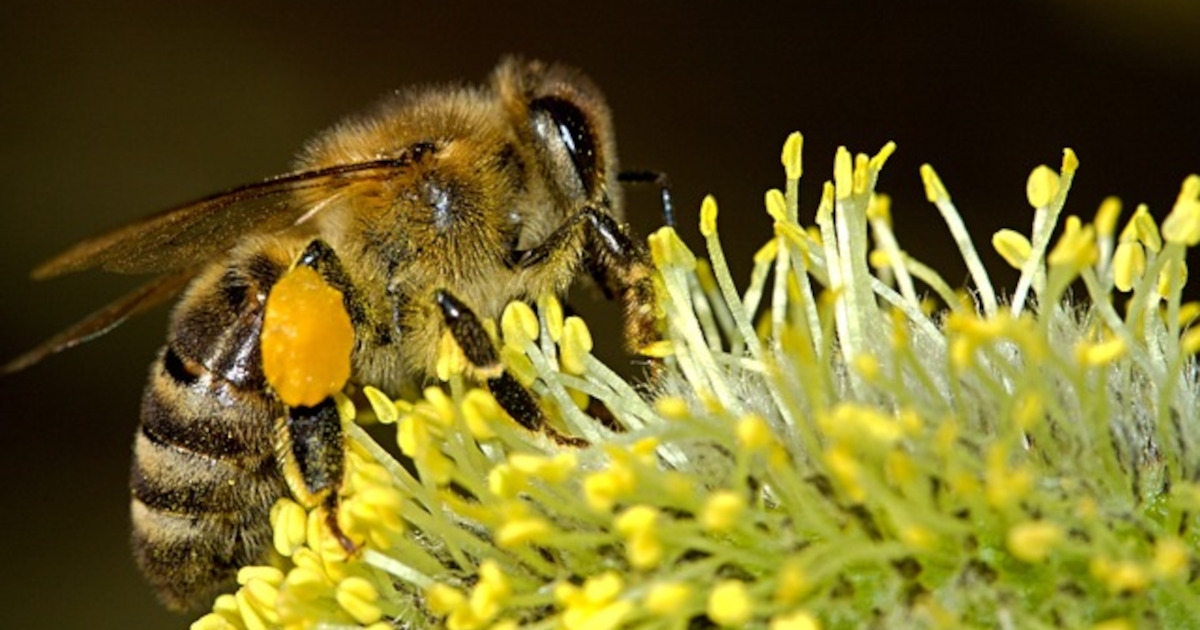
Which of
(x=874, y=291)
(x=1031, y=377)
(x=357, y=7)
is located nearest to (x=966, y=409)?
(x=1031, y=377)

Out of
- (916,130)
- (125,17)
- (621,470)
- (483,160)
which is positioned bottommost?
(621,470)

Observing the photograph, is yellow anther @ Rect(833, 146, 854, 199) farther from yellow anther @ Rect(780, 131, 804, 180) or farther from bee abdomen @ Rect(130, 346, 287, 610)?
bee abdomen @ Rect(130, 346, 287, 610)

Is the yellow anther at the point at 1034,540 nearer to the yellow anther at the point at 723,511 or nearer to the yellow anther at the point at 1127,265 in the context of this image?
the yellow anther at the point at 723,511

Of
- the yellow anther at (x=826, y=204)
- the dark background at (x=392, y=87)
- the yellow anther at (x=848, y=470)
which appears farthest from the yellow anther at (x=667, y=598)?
the dark background at (x=392, y=87)

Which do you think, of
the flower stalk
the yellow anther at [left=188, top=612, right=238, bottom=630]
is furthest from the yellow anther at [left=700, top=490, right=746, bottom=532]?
the yellow anther at [left=188, top=612, right=238, bottom=630]

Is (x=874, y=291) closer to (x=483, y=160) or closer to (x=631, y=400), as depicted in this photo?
(x=631, y=400)

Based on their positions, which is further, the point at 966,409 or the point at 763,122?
the point at 763,122

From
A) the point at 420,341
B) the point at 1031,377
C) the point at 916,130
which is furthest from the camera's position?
the point at 916,130
